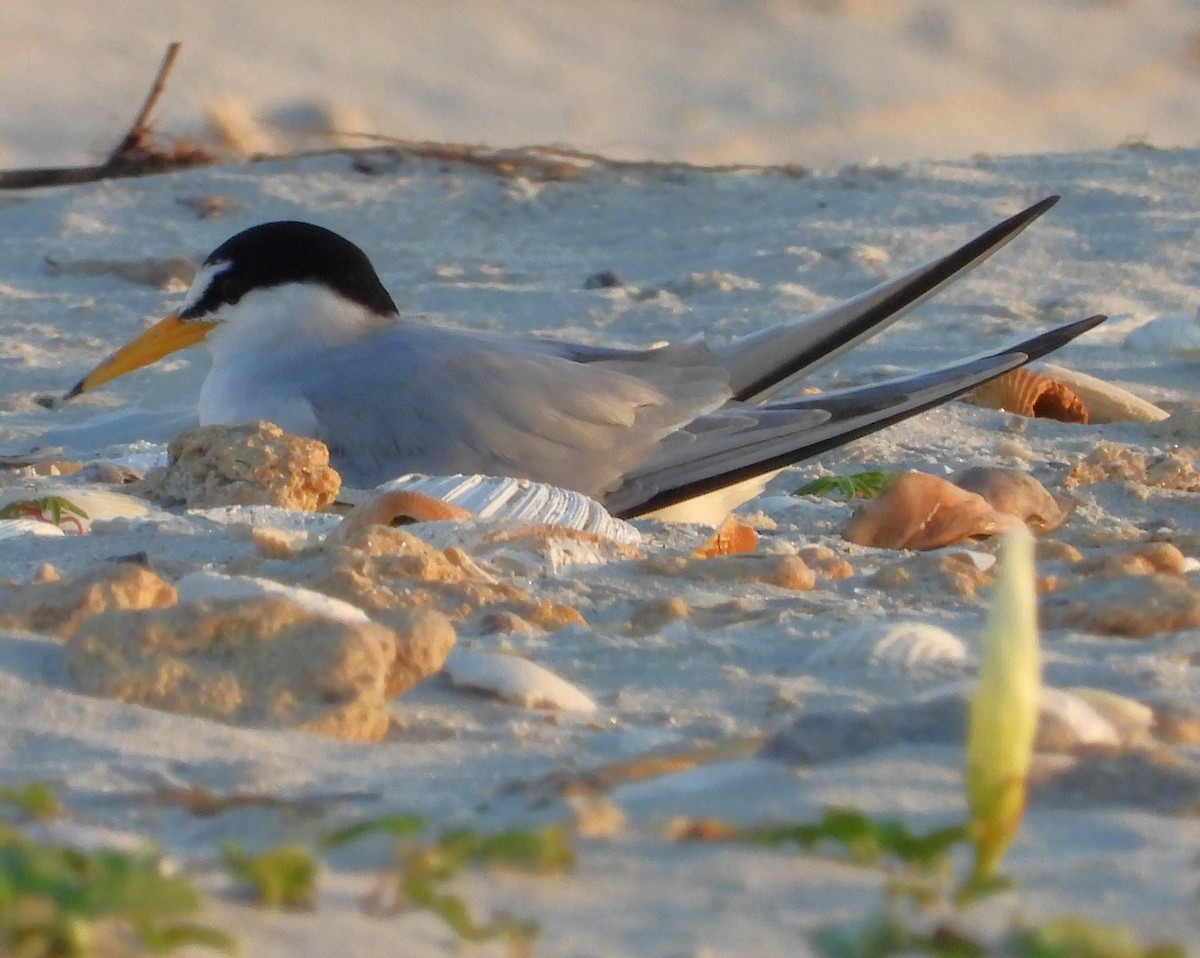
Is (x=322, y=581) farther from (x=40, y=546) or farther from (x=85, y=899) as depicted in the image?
(x=85, y=899)

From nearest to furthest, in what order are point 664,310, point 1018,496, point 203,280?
point 1018,496 → point 203,280 → point 664,310

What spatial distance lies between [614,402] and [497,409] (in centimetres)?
→ 25

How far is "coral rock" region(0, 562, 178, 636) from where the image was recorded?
2115 mm

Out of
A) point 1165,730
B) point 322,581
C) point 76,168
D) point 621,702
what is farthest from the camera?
point 76,168

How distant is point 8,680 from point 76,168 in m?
5.94

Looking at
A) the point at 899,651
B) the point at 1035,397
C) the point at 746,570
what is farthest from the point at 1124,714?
the point at 1035,397

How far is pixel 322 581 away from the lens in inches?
92.5

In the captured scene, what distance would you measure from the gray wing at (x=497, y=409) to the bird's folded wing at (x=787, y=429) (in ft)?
0.14

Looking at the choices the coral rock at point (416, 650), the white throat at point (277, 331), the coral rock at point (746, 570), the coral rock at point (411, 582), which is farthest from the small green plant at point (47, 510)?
the white throat at point (277, 331)

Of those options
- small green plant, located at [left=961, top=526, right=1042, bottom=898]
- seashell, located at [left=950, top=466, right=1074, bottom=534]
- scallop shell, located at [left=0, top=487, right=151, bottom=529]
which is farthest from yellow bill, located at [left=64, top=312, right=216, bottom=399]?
small green plant, located at [left=961, top=526, right=1042, bottom=898]

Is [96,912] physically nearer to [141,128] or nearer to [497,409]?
[497,409]

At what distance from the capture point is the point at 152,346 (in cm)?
486

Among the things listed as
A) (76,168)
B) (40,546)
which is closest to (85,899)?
(40,546)

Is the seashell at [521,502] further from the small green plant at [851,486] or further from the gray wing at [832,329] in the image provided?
the gray wing at [832,329]
